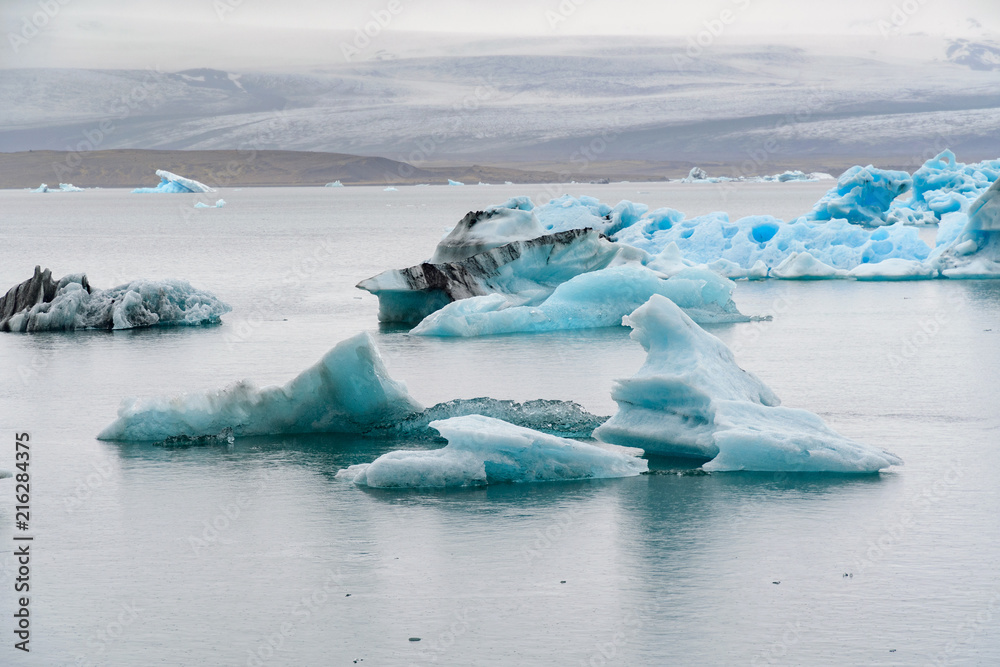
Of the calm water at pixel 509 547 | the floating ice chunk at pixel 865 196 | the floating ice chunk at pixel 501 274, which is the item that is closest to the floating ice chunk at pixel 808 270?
the floating ice chunk at pixel 501 274

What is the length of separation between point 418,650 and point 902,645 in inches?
85.1

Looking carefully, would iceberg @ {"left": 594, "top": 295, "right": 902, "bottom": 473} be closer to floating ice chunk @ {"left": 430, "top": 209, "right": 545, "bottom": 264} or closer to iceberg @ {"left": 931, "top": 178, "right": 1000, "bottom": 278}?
floating ice chunk @ {"left": 430, "top": 209, "right": 545, "bottom": 264}

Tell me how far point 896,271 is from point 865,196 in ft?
29.8

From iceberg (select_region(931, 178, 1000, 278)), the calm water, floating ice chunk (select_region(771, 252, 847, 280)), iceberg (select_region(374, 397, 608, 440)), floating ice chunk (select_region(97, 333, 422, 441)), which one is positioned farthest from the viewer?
floating ice chunk (select_region(771, 252, 847, 280))

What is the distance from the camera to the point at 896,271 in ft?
81.4

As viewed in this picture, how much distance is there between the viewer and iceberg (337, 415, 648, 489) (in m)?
8.21

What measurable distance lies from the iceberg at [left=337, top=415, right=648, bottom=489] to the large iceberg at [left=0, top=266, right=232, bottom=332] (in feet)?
34.9

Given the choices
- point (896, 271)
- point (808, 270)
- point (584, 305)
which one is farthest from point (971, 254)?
point (584, 305)

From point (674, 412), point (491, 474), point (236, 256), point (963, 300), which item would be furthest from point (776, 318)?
point (236, 256)

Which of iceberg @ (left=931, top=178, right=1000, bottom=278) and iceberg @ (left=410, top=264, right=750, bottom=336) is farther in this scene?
iceberg @ (left=931, top=178, right=1000, bottom=278)

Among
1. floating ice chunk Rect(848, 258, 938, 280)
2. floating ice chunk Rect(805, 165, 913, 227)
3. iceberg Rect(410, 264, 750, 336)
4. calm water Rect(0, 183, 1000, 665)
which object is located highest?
floating ice chunk Rect(805, 165, 913, 227)

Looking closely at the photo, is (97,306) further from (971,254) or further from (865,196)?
(865,196)

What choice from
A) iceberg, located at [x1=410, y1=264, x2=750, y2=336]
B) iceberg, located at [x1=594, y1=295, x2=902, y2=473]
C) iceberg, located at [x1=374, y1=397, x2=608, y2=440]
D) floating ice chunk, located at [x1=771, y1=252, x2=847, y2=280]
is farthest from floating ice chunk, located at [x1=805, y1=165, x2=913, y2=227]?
iceberg, located at [x1=594, y1=295, x2=902, y2=473]

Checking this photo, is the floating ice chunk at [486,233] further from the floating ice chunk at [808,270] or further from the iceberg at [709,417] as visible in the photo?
the iceberg at [709,417]
